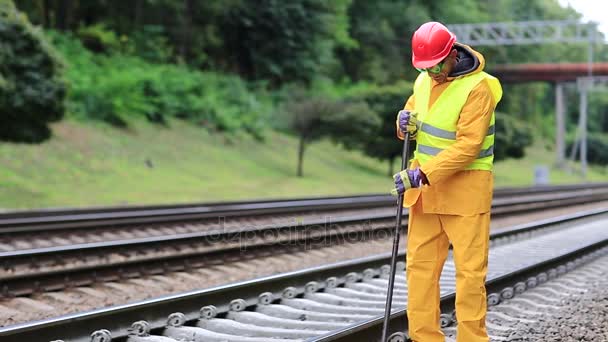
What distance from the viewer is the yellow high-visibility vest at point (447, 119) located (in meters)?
4.39

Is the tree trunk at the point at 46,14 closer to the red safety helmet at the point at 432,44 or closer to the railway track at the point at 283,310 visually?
the railway track at the point at 283,310

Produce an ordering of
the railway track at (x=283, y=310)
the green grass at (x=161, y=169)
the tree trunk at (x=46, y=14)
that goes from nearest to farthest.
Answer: the railway track at (x=283, y=310) < the green grass at (x=161, y=169) < the tree trunk at (x=46, y=14)

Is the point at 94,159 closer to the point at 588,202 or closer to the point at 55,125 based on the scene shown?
the point at 55,125

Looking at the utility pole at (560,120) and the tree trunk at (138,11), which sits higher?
the tree trunk at (138,11)

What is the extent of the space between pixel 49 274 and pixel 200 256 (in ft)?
7.01

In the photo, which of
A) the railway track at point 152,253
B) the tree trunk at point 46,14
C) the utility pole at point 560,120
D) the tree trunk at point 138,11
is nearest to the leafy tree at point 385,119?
the tree trunk at point 138,11

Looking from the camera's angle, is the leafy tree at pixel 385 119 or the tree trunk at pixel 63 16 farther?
the tree trunk at pixel 63 16

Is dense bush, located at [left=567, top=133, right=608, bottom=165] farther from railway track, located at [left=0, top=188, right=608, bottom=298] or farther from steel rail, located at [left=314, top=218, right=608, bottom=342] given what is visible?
steel rail, located at [left=314, top=218, right=608, bottom=342]

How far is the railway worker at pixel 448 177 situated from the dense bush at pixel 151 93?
2518cm

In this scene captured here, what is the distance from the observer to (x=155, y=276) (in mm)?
8227

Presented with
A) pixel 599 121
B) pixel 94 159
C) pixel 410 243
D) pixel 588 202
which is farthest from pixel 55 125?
pixel 599 121

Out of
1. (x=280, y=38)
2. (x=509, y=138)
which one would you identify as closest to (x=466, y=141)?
(x=509, y=138)

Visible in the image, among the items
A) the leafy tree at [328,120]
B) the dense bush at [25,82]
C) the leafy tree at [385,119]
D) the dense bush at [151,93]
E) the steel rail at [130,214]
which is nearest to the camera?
the steel rail at [130,214]

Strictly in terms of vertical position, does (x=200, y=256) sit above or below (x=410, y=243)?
below
